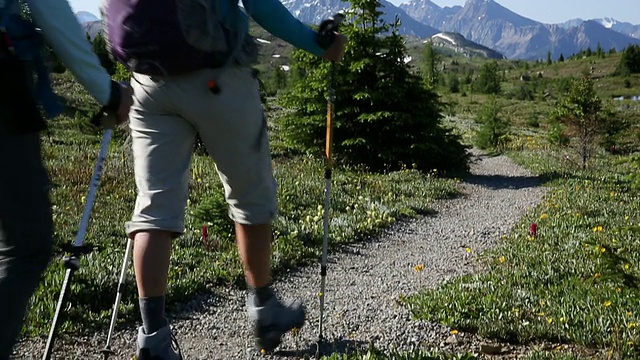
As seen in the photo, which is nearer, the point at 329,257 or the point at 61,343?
the point at 61,343

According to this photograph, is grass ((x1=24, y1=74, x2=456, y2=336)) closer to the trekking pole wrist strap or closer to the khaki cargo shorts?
the khaki cargo shorts

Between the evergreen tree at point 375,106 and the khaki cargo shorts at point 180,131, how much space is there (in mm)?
13224

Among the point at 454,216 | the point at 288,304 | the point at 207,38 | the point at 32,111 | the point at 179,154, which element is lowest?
the point at 454,216

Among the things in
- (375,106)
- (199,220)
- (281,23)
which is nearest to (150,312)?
(281,23)

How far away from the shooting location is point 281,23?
10.4ft

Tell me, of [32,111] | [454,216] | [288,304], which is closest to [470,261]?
[454,216]

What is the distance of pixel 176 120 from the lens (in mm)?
2807

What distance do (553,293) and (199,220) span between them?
417cm

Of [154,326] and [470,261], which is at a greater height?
[154,326]

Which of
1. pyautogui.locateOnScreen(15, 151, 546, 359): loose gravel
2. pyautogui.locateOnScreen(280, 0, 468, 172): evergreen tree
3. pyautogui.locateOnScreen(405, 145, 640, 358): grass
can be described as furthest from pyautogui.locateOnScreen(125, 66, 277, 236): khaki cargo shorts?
pyautogui.locateOnScreen(280, 0, 468, 172): evergreen tree

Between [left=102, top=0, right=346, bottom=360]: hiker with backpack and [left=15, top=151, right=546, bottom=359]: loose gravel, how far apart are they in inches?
57.8

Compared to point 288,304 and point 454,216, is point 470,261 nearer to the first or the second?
point 454,216

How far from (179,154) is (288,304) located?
1024 mm

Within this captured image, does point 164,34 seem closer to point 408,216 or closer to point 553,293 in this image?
point 553,293
